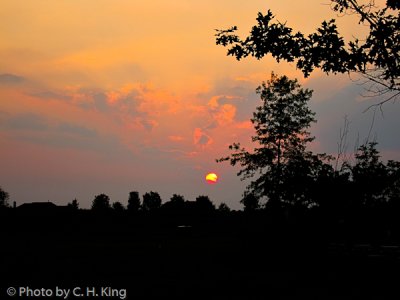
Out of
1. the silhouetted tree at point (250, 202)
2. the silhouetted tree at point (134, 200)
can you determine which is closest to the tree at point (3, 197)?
the silhouetted tree at point (134, 200)

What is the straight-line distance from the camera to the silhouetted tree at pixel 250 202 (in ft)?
140

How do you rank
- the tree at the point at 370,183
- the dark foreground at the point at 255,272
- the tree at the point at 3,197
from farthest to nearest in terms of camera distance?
the tree at the point at 3,197 → the tree at the point at 370,183 → the dark foreground at the point at 255,272

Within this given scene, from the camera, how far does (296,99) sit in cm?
4419

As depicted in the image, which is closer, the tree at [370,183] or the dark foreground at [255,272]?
the dark foreground at [255,272]

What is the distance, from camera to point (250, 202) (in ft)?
143

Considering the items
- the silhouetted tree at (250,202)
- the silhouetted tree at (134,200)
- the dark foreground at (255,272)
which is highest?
the silhouetted tree at (134,200)

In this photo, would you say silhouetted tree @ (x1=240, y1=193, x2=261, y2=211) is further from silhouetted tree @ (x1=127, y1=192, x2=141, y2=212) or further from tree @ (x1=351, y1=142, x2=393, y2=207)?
silhouetted tree @ (x1=127, y1=192, x2=141, y2=212)

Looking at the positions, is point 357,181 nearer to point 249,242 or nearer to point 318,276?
point 249,242

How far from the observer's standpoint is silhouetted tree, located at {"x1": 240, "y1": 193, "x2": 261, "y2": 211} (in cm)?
4278

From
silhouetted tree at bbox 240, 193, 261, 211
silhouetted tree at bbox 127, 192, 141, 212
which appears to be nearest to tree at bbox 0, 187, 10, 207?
silhouetted tree at bbox 127, 192, 141, 212

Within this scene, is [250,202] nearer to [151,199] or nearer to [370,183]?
[370,183]

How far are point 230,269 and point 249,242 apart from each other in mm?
5420

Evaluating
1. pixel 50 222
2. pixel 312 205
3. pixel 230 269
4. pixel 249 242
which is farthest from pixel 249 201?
pixel 50 222

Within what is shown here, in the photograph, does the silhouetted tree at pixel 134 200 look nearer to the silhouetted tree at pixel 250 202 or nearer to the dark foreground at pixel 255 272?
the silhouetted tree at pixel 250 202
